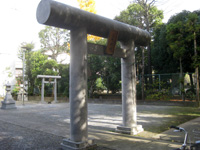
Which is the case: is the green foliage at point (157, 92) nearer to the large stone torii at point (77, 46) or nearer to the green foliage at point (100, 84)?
the green foliage at point (100, 84)

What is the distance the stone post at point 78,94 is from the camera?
15.2 ft

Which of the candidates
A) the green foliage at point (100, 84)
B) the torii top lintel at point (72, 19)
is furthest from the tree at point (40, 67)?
the torii top lintel at point (72, 19)

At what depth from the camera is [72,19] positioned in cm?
457

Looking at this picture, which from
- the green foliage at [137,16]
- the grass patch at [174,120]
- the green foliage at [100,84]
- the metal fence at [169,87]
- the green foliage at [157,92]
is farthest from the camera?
the green foliage at [100,84]

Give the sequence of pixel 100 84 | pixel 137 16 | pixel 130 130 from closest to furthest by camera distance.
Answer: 1. pixel 130 130
2. pixel 100 84
3. pixel 137 16

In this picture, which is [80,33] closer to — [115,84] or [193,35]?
[193,35]

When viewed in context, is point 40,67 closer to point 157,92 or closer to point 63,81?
point 63,81

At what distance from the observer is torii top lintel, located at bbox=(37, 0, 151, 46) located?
426 cm

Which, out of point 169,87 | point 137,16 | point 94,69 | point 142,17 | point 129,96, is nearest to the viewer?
point 129,96

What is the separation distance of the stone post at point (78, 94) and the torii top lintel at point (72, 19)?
0.24m

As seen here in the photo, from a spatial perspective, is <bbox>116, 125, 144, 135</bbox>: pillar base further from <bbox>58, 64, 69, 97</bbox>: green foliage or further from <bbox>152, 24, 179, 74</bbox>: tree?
<bbox>58, 64, 69, 97</bbox>: green foliage

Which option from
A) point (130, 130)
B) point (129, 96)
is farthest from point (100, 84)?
point (130, 130)

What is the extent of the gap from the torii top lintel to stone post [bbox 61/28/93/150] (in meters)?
0.24

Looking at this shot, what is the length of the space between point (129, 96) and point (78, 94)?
211 centimetres
